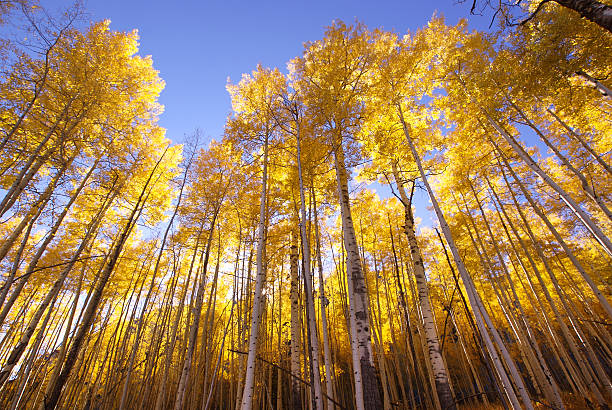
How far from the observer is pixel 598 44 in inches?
203

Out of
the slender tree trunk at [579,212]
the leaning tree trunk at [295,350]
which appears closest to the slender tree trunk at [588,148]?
the slender tree trunk at [579,212]

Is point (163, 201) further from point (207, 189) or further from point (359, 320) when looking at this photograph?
point (359, 320)

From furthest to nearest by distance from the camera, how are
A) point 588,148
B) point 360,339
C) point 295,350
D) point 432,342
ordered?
point 295,350, point 588,148, point 432,342, point 360,339

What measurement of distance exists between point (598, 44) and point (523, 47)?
1225mm

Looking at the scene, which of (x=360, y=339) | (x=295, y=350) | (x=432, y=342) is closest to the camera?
(x=360, y=339)

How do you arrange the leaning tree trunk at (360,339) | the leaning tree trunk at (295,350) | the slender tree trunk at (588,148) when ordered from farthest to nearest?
1. the leaning tree trunk at (295,350)
2. the slender tree trunk at (588,148)
3. the leaning tree trunk at (360,339)

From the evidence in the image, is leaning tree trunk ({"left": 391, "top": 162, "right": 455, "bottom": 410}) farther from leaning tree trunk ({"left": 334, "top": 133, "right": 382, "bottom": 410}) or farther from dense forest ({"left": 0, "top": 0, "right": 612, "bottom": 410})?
leaning tree trunk ({"left": 334, "top": 133, "right": 382, "bottom": 410})

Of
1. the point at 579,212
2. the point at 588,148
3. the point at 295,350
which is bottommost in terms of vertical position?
the point at 295,350

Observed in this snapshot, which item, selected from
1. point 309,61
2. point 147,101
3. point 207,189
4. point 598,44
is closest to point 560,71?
point 598,44

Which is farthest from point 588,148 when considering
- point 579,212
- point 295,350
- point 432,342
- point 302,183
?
point 295,350

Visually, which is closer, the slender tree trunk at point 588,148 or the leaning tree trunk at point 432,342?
the leaning tree trunk at point 432,342

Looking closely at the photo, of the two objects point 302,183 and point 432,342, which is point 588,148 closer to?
point 432,342

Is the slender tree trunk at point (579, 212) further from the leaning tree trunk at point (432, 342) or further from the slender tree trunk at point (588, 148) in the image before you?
the leaning tree trunk at point (432, 342)

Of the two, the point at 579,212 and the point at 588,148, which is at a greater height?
the point at 588,148
